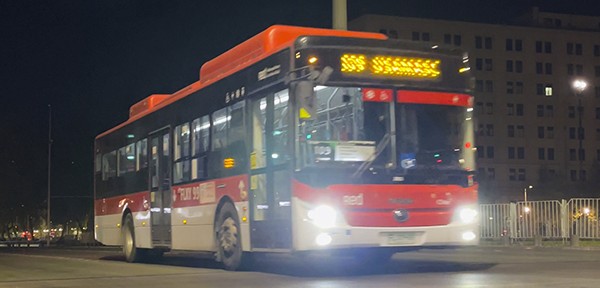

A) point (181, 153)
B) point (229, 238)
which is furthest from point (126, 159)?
point (229, 238)

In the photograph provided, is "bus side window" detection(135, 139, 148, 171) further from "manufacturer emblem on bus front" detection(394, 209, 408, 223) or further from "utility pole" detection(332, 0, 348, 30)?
"manufacturer emblem on bus front" detection(394, 209, 408, 223)

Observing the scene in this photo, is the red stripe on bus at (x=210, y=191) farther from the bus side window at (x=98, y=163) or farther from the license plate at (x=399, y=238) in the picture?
the bus side window at (x=98, y=163)

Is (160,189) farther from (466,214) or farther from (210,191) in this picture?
(466,214)

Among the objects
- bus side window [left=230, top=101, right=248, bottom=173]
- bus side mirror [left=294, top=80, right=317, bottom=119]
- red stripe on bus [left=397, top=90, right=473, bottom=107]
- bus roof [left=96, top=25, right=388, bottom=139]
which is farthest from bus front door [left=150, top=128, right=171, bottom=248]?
red stripe on bus [left=397, top=90, right=473, bottom=107]

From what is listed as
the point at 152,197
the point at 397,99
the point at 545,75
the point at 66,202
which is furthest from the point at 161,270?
the point at 545,75

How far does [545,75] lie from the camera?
4016 inches

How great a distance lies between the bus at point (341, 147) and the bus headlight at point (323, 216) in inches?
0.6

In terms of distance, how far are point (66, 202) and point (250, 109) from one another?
6344cm

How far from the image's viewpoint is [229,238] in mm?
15234

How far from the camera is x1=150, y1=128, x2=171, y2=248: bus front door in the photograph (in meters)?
18.3

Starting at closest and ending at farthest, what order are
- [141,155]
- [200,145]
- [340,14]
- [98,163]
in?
1. [200,145]
2. [340,14]
3. [141,155]
4. [98,163]

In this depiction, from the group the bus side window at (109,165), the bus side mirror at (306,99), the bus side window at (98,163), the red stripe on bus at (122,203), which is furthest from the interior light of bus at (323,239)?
the bus side window at (98,163)

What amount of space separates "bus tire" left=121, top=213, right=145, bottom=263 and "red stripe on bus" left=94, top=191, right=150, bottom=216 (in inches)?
13.7

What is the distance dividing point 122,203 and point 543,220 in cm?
1659
